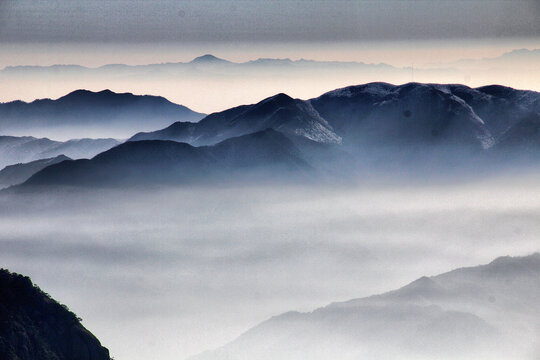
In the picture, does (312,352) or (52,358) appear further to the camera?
(312,352)

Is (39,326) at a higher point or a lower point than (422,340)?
lower

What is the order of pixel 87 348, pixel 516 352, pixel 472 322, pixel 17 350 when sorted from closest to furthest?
1. pixel 17 350
2. pixel 87 348
3. pixel 516 352
4. pixel 472 322

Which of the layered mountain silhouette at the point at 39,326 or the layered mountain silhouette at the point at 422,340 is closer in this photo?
the layered mountain silhouette at the point at 39,326

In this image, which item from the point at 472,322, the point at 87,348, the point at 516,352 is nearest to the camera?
the point at 87,348

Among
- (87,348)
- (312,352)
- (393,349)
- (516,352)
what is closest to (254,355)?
(312,352)

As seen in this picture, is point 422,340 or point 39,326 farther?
point 422,340

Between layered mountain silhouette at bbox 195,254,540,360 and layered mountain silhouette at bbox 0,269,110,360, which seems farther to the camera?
layered mountain silhouette at bbox 195,254,540,360

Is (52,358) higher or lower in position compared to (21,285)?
lower

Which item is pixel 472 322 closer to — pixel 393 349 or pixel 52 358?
pixel 393 349
